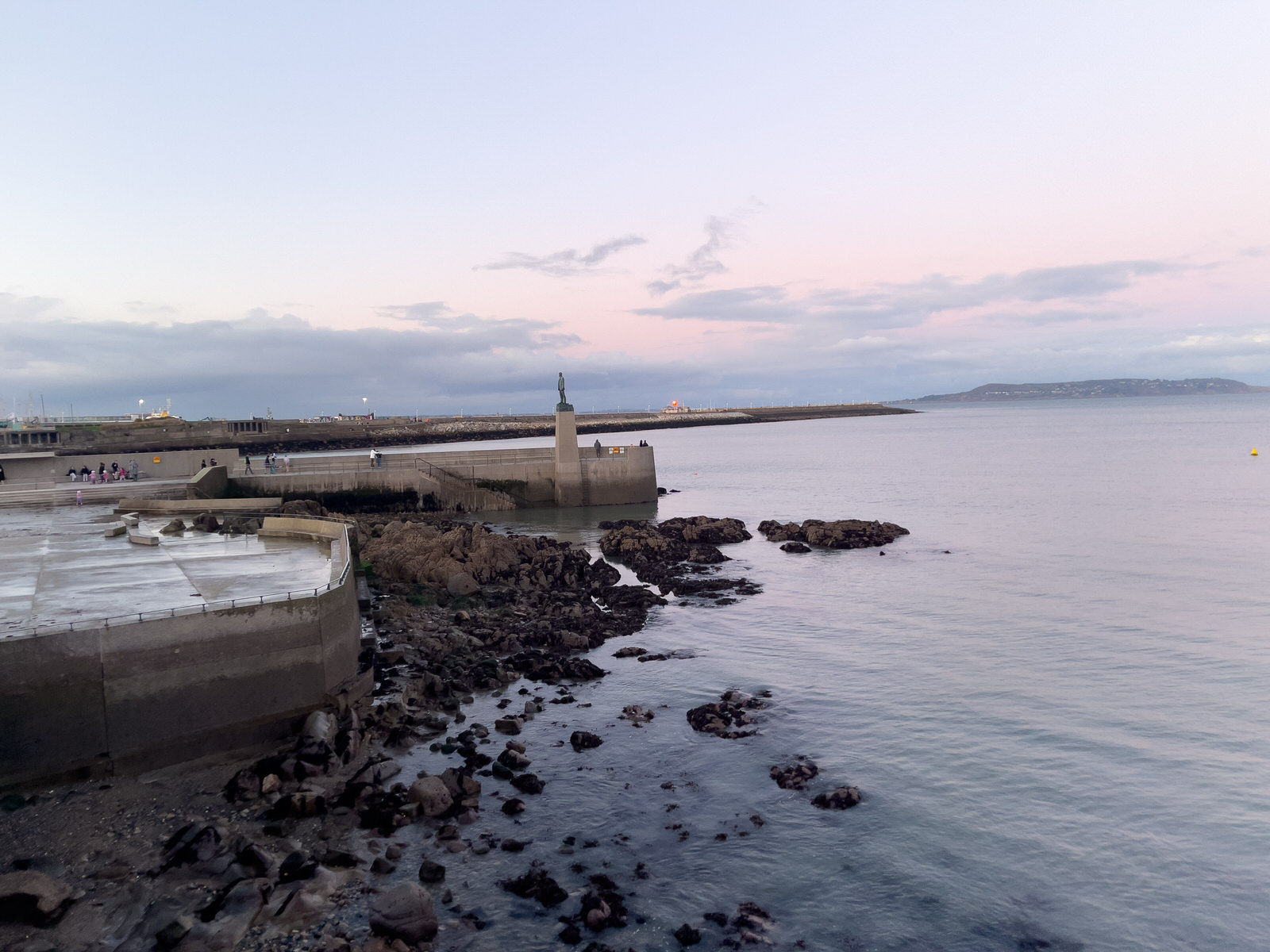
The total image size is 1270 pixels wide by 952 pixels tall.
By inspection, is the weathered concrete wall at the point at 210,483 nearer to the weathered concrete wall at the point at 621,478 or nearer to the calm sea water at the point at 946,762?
the weathered concrete wall at the point at 621,478

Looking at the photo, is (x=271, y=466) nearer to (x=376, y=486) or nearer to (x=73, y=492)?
(x=376, y=486)

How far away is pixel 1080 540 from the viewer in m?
33.0

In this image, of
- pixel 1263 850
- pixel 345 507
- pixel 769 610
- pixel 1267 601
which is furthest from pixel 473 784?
pixel 345 507

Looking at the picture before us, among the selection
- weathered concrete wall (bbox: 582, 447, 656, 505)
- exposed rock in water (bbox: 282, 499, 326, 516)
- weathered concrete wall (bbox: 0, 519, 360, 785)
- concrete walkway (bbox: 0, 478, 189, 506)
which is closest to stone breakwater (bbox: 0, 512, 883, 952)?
weathered concrete wall (bbox: 0, 519, 360, 785)

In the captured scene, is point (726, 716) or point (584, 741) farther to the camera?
point (726, 716)

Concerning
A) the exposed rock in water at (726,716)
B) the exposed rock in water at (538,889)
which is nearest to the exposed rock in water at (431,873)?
the exposed rock in water at (538,889)

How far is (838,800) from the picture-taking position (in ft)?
36.9

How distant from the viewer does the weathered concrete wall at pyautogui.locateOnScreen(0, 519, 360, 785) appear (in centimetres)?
1062

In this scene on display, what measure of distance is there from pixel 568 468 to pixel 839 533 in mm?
16357

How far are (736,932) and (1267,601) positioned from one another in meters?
21.8

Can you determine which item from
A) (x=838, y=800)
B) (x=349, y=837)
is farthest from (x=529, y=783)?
(x=838, y=800)

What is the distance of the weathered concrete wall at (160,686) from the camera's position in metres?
10.6

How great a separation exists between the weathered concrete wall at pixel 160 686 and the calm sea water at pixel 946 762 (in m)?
2.57

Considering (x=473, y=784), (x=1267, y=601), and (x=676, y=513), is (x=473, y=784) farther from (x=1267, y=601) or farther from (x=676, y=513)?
(x=676, y=513)
